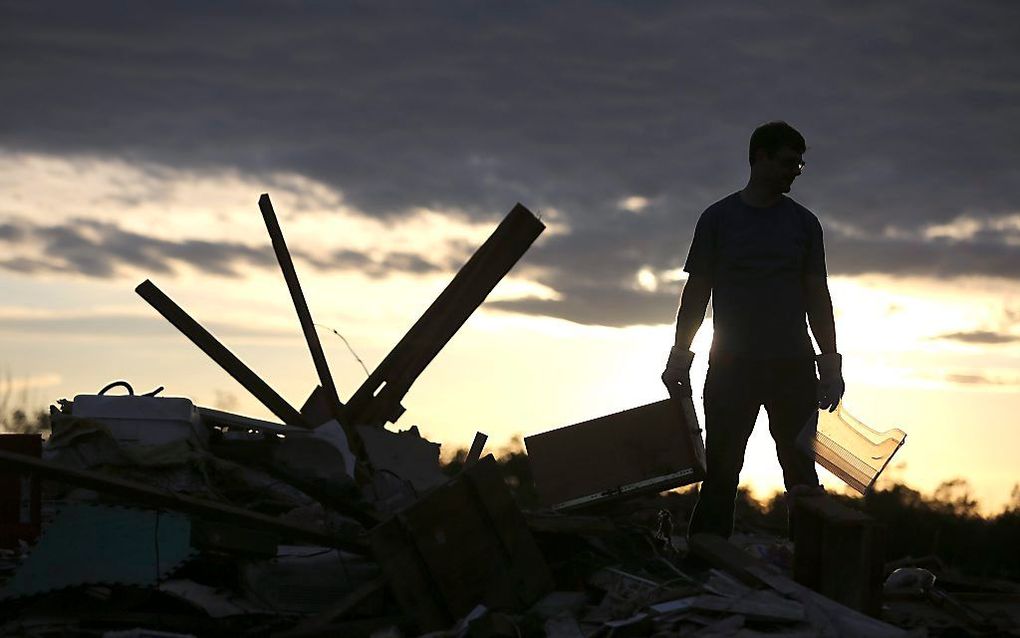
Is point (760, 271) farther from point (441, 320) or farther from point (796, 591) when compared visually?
point (441, 320)

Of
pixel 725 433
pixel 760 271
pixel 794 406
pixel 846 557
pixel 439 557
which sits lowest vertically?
pixel 846 557

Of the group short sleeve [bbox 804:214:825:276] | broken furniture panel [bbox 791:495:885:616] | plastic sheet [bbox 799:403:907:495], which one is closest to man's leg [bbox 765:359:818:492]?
plastic sheet [bbox 799:403:907:495]

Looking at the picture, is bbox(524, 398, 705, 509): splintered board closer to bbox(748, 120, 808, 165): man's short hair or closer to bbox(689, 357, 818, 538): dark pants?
bbox(689, 357, 818, 538): dark pants

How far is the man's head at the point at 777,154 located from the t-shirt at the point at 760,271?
163 mm

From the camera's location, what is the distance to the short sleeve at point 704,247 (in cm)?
697

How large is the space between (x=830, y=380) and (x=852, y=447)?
1.44ft

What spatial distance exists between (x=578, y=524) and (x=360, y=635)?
1.54 meters

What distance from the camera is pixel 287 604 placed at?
6.68 m

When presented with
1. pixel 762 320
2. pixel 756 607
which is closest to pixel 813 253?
pixel 762 320

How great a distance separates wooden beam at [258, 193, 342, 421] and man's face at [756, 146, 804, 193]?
152 inches

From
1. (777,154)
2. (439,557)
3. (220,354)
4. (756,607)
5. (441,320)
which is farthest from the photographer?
(220,354)

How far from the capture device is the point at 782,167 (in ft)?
22.2

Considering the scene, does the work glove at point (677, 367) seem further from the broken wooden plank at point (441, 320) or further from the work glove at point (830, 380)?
the broken wooden plank at point (441, 320)

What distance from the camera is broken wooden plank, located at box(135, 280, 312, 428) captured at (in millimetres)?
9812
